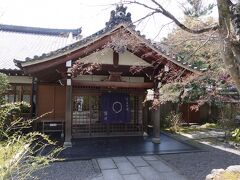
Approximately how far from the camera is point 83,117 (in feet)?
37.5

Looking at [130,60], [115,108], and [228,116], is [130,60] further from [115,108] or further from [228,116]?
[228,116]

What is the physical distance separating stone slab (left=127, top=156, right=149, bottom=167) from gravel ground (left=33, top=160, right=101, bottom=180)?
111cm

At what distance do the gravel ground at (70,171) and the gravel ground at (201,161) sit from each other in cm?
228

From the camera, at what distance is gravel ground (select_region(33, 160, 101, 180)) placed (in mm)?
6342

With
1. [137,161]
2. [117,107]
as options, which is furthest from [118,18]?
[137,161]

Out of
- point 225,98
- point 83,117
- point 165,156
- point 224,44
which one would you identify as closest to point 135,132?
point 83,117

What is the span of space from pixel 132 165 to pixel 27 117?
713cm

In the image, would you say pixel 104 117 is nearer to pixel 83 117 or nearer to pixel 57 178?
pixel 83 117

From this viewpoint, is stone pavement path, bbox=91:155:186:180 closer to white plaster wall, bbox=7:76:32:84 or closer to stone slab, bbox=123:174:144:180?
stone slab, bbox=123:174:144:180

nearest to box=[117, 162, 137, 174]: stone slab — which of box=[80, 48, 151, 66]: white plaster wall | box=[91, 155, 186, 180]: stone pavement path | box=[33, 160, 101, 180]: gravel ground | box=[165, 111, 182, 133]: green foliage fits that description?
box=[91, 155, 186, 180]: stone pavement path

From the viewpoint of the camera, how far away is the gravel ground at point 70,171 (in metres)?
6.34

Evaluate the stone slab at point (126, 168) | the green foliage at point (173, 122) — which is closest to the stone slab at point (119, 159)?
the stone slab at point (126, 168)

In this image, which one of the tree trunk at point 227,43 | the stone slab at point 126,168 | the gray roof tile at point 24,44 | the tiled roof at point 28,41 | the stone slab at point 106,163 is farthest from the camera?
the tiled roof at point 28,41

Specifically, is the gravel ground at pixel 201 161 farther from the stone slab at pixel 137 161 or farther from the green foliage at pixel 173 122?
the green foliage at pixel 173 122
